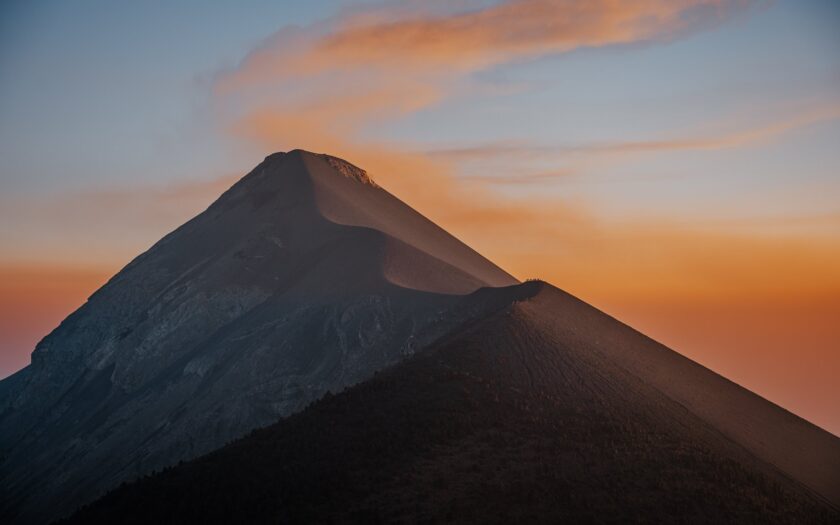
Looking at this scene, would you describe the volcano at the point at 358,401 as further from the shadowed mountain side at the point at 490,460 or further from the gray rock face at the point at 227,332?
the gray rock face at the point at 227,332

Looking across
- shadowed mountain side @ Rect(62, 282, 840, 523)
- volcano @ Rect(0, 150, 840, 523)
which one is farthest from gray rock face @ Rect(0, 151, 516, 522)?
shadowed mountain side @ Rect(62, 282, 840, 523)

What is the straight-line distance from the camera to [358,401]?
81625mm

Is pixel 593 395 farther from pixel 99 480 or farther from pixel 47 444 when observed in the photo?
pixel 47 444

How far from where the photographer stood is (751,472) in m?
73.0

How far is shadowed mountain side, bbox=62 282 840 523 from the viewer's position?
205 ft

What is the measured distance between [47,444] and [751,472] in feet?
412

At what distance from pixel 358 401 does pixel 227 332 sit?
73973mm

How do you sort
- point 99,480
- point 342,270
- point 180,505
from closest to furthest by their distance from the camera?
point 180,505, point 99,480, point 342,270

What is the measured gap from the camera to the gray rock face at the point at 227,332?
12250 cm

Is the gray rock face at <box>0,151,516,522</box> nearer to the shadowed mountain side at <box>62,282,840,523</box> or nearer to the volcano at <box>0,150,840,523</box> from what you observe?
the volcano at <box>0,150,840,523</box>

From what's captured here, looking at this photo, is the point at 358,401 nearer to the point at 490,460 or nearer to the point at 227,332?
the point at 490,460

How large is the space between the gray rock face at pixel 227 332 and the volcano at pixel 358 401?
1.60ft

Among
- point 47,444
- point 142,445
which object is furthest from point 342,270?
point 47,444

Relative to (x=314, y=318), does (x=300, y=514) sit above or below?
below
